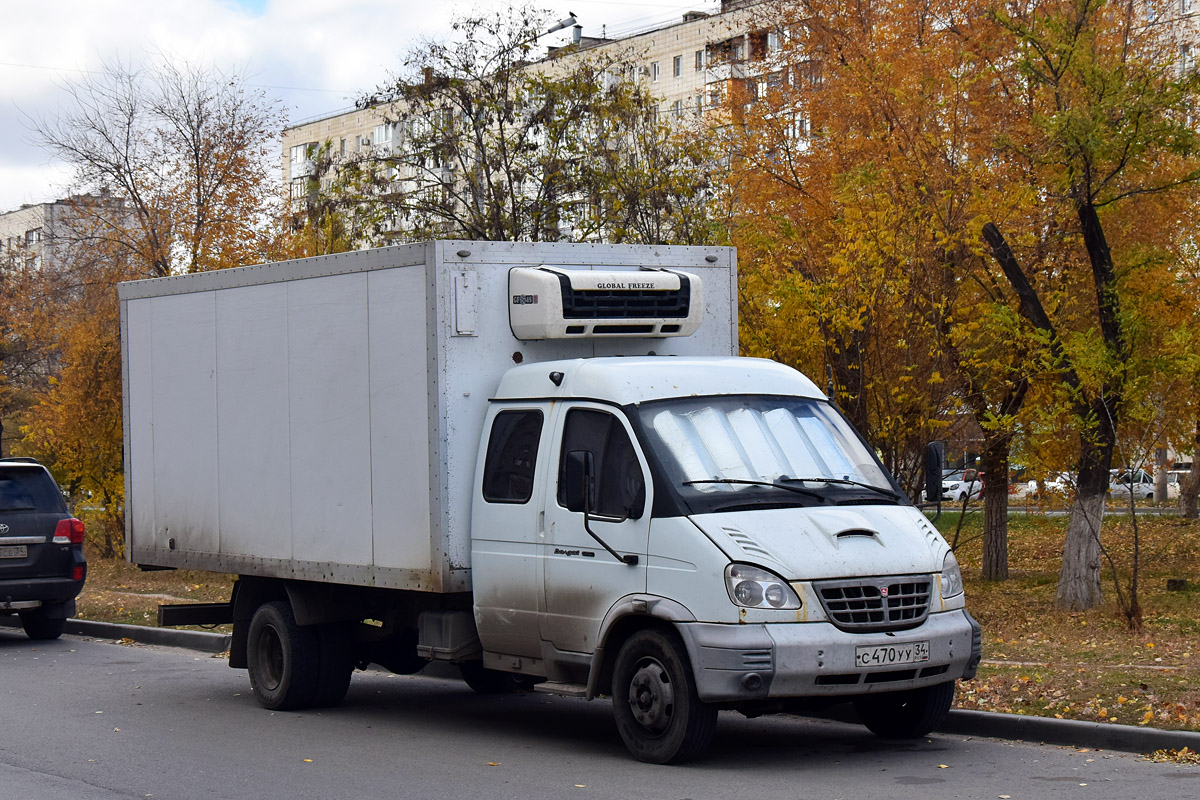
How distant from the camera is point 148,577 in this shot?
2523 cm

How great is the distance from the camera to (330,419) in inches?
409

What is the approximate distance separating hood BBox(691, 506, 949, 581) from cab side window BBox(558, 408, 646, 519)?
0.53m

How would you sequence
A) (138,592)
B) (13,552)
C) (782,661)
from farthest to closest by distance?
(138,592)
(13,552)
(782,661)

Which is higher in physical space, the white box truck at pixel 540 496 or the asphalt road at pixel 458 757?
the white box truck at pixel 540 496

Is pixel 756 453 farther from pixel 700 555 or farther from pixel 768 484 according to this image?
pixel 700 555

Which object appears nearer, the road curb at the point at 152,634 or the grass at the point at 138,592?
the road curb at the point at 152,634

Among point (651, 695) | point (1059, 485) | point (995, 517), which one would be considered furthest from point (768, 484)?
point (995, 517)

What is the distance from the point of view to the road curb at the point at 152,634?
51.3 ft

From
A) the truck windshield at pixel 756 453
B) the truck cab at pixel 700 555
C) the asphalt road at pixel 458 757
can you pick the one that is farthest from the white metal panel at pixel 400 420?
the truck windshield at pixel 756 453

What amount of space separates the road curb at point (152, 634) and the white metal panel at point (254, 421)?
13.9 feet

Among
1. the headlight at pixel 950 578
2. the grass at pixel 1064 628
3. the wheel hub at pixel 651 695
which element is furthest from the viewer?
the grass at pixel 1064 628

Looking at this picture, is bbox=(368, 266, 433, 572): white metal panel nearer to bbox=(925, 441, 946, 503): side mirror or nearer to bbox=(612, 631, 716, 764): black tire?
bbox=(612, 631, 716, 764): black tire

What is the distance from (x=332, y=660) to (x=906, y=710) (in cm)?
429

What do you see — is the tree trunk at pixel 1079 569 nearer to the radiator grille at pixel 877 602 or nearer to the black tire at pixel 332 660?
the black tire at pixel 332 660
